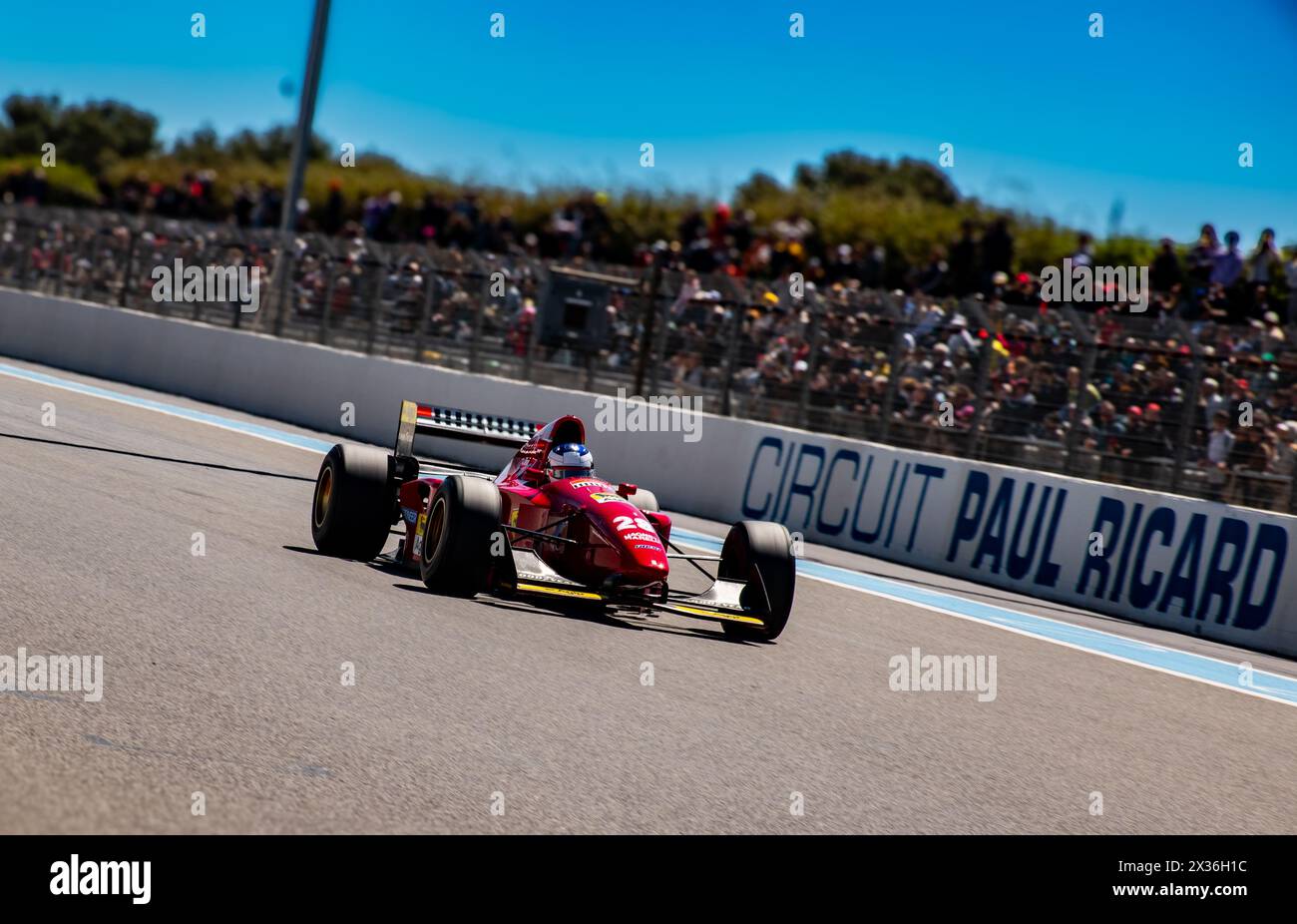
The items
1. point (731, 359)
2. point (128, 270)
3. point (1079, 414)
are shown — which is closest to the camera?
point (1079, 414)

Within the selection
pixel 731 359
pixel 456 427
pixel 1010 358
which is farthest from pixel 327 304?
pixel 456 427

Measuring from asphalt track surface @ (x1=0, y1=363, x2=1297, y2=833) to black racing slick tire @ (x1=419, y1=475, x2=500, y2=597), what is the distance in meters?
0.14

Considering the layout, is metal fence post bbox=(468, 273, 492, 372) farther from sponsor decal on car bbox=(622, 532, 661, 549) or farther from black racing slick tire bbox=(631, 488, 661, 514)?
sponsor decal on car bbox=(622, 532, 661, 549)

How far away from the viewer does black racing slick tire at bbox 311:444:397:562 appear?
9680mm

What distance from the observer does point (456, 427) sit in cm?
1051

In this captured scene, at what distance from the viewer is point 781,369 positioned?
17.4m

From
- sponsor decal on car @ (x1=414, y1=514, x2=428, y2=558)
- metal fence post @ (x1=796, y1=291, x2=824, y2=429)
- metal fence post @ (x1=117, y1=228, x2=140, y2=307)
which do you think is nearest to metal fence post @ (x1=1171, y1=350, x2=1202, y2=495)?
metal fence post @ (x1=796, y1=291, x2=824, y2=429)

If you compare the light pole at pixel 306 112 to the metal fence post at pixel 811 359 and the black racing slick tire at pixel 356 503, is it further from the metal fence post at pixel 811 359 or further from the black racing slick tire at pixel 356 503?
the black racing slick tire at pixel 356 503

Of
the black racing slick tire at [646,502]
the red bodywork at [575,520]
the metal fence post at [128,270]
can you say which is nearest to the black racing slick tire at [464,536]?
the red bodywork at [575,520]

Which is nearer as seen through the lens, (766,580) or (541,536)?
(541,536)

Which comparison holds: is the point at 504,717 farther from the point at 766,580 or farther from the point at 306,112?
the point at 306,112

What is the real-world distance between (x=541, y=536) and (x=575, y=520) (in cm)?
29

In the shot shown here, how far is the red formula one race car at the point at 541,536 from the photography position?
8672mm
